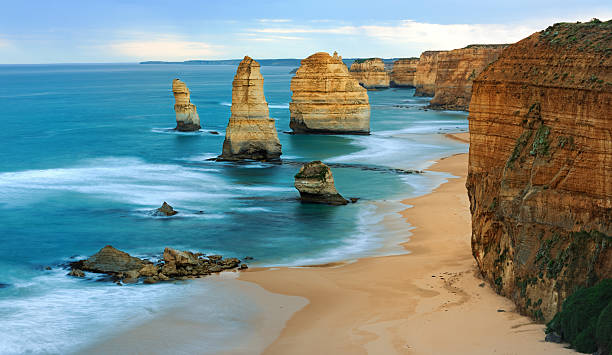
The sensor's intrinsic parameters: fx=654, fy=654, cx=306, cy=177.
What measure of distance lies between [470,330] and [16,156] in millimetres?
54215

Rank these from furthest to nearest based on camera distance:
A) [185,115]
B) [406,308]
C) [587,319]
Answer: [185,115] → [406,308] → [587,319]

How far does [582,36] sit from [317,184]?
2077 cm

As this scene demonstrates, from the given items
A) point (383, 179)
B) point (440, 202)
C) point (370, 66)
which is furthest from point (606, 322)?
point (370, 66)

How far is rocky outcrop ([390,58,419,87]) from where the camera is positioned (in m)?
179

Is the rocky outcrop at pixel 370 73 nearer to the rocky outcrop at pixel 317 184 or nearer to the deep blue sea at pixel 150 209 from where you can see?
the deep blue sea at pixel 150 209

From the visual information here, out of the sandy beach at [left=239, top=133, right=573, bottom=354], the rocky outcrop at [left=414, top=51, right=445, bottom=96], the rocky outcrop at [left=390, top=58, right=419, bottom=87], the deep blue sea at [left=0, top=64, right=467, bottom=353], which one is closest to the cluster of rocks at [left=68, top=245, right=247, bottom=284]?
the deep blue sea at [left=0, top=64, right=467, bottom=353]

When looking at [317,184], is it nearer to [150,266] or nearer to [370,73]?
[150,266]

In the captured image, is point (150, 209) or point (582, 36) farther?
point (150, 209)

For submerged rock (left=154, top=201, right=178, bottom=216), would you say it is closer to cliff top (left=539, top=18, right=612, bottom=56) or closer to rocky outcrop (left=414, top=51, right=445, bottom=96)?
cliff top (left=539, top=18, right=612, bottom=56)

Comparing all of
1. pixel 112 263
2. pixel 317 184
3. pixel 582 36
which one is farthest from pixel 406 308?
pixel 317 184

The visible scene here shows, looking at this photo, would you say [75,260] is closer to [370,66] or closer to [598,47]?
[598,47]

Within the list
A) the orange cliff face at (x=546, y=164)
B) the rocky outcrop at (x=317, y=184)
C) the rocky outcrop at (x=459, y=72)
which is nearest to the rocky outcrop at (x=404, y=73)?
the rocky outcrop at (x=459, y=72)

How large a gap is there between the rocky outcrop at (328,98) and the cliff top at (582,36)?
182ft

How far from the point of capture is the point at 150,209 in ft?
123
